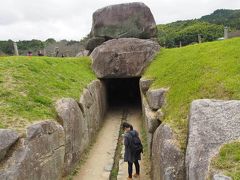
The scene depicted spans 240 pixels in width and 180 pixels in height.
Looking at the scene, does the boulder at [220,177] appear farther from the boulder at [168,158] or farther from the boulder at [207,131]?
the boulder at [168,158]

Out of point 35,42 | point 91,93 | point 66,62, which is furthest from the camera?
point 35,42

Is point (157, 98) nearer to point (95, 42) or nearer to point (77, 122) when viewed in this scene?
point (77, 122)

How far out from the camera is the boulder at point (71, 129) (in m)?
12.4

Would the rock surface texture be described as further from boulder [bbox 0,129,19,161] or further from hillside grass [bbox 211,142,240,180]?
hillside grass [bbox 211,142,240,180]

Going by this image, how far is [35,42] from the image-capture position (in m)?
63.3

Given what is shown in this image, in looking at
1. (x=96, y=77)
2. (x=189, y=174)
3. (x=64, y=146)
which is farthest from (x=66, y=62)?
(x=189, y=174)

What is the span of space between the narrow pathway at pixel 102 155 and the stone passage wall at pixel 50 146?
1.62ft

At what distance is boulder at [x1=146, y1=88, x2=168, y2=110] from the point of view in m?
14.1

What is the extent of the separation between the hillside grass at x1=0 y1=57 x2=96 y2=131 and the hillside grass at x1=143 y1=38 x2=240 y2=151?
4.13 meters

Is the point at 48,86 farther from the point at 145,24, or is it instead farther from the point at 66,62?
the point at 145,24

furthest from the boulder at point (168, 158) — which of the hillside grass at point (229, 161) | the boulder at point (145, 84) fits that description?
the boulder at point (145, 84)

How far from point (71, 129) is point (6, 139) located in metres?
3.55

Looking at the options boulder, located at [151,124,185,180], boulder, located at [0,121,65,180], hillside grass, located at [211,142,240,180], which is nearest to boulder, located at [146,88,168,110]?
boulder, located at [151,124,185,180]

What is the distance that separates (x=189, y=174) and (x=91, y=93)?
1043 centimetres
